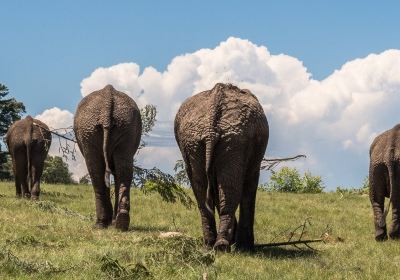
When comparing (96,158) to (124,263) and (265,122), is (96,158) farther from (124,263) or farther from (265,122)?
(124,263)

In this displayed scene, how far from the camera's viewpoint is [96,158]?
44.6ft

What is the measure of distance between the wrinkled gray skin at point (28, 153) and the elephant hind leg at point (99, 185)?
6.83 m

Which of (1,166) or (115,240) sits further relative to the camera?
(1,166)

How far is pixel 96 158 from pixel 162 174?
343 centimetres

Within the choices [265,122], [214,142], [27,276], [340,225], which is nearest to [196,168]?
[214,142]

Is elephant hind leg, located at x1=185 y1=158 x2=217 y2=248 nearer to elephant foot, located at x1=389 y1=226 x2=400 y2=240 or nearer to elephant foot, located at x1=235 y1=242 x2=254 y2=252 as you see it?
elephant foot, located at x1=235 y1=242 x2=254 y2=252

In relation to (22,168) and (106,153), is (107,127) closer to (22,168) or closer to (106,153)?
(106,153)

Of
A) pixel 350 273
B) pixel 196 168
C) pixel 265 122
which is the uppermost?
pixel 265 122

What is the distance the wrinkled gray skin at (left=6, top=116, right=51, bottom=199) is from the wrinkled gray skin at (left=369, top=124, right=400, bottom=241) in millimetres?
10475

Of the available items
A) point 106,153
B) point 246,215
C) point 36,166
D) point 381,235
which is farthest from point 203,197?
point 36,166

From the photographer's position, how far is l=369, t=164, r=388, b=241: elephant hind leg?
568 inches

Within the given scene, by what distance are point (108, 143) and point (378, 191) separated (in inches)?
247

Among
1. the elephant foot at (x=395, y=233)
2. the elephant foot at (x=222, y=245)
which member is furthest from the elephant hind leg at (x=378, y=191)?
the elephant foot at (x=222, y=245)

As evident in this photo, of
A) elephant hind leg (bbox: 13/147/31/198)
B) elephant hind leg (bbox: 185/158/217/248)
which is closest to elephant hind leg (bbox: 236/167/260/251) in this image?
elephant hind leg (bbox: 185/158/217/248)
